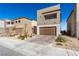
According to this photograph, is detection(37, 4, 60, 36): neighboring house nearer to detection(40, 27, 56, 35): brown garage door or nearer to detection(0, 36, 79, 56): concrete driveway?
detection(40, 27, 56, 35): brown garage door

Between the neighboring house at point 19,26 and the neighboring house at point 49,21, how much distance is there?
0.67m

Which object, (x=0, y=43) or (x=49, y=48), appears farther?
(x=0, y=43)

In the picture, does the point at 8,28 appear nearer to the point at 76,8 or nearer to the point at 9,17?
the point at 9,17

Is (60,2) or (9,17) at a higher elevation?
(60,2)

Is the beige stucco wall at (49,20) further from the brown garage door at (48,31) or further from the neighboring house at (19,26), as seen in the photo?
the neighboring house at (19,26)

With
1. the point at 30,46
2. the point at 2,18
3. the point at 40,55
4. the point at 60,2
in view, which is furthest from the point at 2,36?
the point at 60,2

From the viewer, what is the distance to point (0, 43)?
1003 cm

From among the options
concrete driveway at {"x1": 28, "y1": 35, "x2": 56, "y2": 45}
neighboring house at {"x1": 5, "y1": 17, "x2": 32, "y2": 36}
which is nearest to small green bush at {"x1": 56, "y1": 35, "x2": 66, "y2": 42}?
concrete driveway at {"x1": 28, "y1": 35, "x2": 56, "y2": 45}

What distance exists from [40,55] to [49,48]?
0.82 meters

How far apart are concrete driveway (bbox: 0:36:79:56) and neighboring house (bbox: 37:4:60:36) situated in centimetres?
58

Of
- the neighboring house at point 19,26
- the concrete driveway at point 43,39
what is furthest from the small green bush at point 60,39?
the neighboring house at point 19,26

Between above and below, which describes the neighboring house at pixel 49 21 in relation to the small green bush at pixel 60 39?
above

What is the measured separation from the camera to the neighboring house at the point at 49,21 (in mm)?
9031

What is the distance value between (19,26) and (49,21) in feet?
6.64
